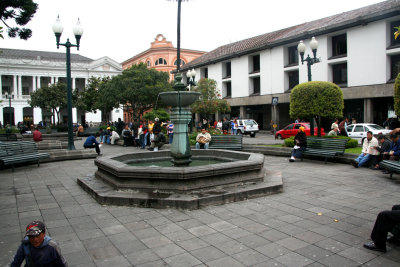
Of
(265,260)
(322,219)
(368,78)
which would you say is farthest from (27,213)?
(368,78)

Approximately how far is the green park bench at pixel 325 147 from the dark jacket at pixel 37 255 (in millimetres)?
9087

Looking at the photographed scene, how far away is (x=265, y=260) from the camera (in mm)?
3545

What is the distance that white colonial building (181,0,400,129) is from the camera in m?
21.7

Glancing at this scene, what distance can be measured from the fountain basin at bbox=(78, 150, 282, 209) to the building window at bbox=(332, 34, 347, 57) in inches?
874

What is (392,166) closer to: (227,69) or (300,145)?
(300,145)

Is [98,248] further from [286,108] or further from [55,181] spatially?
[286,108]

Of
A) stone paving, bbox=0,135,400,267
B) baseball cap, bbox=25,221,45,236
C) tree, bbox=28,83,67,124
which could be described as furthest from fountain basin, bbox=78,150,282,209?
tree, bbox=28,83,67,124

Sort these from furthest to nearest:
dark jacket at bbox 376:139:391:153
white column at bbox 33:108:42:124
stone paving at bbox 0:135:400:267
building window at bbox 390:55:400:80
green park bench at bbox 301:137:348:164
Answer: white column at bbox 33:108:42:124 < building window at bbox 390:55:400:80 < green park bench at bbox 301:137:348:164 < dark jacket at bbox 376:139:391:153 < stone paving at bbox 0:135:400:267

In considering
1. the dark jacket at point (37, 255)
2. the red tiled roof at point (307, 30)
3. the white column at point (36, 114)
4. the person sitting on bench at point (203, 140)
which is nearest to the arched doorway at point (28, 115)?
the white column at point (36, 114)

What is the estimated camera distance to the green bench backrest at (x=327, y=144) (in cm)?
1016

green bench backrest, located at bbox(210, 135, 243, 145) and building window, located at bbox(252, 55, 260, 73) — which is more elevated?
building window, located at bbox(252, 55, 260, 73)

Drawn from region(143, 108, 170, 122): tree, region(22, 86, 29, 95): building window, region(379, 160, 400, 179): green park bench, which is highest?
region(22, 86, 29, 95): building window

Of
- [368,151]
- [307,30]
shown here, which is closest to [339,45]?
[307,30]

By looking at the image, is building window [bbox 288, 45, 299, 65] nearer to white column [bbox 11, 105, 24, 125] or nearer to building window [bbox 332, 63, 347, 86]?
building window [bbox 332, 63, 347, 86]
